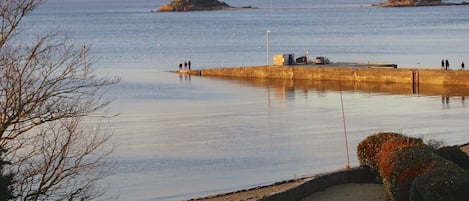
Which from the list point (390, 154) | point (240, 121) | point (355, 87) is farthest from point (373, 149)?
point (355, 87)

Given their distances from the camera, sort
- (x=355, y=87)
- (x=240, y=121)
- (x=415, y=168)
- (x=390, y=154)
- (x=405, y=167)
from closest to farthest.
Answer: (x=415, y=168)
(x=405, y=167)
(x=390, y=154)
(x=240, y=121)
(x=355, y=87)

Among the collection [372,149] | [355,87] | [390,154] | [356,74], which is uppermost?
[390,154]

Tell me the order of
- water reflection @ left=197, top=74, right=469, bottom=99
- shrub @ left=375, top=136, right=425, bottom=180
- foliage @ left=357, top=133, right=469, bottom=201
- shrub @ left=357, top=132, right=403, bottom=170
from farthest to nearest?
water reflection @ left=197, top=74, right=469, bottom=99, shrub @ left=357, top=132, right=403, bottom=170, shrub @ left=375, top=136, right=425, bottom=180, foliage @ left=357, top=133, right=469, bottom=201

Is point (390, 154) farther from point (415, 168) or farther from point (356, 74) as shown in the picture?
point (356, 74)

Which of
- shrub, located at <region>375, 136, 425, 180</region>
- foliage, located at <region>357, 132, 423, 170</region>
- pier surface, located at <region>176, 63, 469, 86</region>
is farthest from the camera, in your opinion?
pier surface, located at <region>176, 63, 469, 86</region>

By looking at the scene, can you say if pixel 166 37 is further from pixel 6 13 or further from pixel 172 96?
pixel 6 13

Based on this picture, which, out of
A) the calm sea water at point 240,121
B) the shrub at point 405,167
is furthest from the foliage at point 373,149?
the calm sea water at point 240,121

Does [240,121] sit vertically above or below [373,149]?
below

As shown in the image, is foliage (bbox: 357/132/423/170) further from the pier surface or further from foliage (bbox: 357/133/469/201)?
the pier surface

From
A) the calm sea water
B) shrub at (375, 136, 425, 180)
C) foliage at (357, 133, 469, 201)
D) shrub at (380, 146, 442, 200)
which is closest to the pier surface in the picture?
the calm sea water

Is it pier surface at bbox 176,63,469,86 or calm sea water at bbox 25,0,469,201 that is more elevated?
pier surface at bbox 176,63,469,86

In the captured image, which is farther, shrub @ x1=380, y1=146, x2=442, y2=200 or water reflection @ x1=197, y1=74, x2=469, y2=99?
water reflection @ x1=197, y1=74, x2=469, y2=99

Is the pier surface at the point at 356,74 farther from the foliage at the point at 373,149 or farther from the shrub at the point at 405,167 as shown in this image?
the shrub at the point at 405,167

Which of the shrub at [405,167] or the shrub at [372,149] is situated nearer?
the shrub at [405,167]
